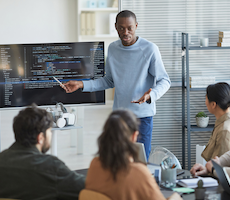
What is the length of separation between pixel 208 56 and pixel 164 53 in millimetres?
491

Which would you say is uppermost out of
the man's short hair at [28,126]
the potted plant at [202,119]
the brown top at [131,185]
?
the man's short hair at [28,126]

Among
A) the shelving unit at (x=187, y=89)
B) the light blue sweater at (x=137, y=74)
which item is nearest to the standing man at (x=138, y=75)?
the light blue sweater at (x=137, y=74)

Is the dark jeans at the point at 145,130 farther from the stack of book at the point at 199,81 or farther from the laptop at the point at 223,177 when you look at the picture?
the stack of book at the point at 199,81

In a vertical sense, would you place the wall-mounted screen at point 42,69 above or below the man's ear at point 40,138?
above

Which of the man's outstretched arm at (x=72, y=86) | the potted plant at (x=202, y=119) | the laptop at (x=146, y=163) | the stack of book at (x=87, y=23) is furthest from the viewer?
the stack of book at (x=87, y=23)

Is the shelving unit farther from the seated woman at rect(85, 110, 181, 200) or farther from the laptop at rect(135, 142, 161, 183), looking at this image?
the seated woman at rect(85, 110, 181, 200)

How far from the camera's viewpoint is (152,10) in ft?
11.2

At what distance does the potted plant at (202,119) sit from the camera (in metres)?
3.41

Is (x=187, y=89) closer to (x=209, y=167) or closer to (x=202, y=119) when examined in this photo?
(x=202, y=119)

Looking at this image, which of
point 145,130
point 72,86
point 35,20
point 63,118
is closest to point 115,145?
point 145,130

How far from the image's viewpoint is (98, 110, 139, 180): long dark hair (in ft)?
4.05

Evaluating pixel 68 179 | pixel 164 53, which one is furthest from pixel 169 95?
pixel 68 179

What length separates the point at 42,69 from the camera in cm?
334

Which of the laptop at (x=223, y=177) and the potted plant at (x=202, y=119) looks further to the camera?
the potted plant at (x=202, y=119)
